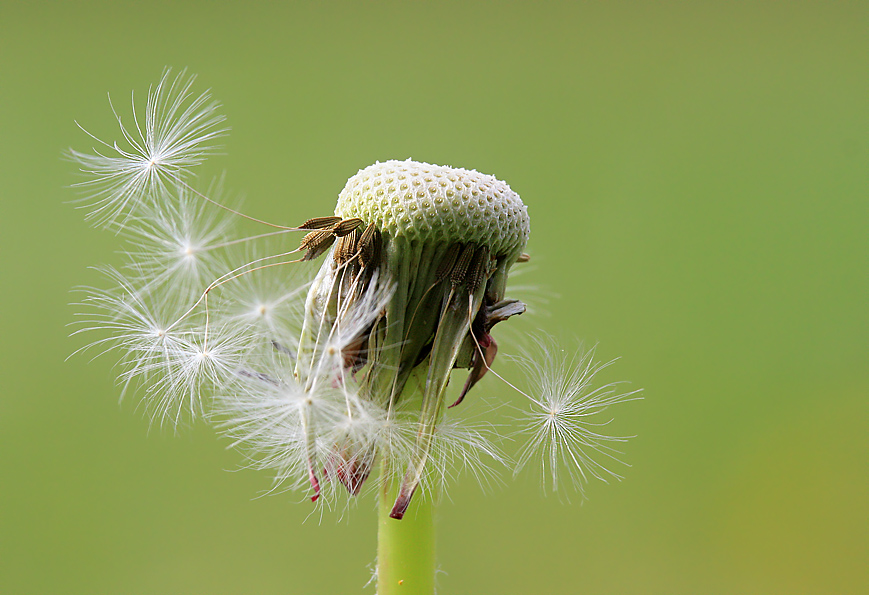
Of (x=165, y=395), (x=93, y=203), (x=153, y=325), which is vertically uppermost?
(x=93, y=203)

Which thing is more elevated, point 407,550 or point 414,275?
point 414,275

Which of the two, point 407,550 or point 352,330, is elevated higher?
point 352,330

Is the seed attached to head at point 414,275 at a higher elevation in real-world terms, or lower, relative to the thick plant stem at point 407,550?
higher

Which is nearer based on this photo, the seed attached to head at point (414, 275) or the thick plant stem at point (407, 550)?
the seed attached to head at point (414, 275)

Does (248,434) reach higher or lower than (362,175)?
lower

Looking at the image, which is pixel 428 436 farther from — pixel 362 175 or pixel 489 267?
pixel 362 175

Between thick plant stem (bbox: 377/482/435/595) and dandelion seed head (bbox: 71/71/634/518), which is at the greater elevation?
dandelion seed head (bbox: 71/71/634/518)

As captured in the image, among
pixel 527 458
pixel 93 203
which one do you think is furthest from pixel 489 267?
pixel 93 203

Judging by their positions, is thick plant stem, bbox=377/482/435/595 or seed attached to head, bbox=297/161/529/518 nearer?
seed attached to head, bbox=297/161/529/518
